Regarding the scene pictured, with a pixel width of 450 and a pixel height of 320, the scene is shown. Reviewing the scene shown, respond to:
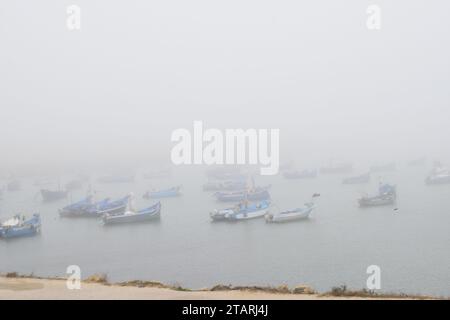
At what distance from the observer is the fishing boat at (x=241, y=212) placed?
37.2 metres

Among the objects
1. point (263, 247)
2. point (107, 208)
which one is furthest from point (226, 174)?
point (263, 247)

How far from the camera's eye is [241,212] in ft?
126

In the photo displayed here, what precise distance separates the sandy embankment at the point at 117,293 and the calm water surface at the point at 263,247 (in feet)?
29.2

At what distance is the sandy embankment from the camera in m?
10.7

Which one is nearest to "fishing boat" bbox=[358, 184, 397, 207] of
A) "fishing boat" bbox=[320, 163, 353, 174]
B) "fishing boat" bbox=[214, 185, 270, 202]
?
"fishing boat" bbox=[214, 185, 270, 202]

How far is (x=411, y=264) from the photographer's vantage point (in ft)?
75.4

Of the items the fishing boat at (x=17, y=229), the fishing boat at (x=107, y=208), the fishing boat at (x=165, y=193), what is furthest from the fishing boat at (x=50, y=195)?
the fishing boat at (x=17, y=229)

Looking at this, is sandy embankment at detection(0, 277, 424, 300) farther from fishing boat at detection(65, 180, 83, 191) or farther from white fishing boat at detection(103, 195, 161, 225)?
fishing boat at detection(65, 180, 83, 191)

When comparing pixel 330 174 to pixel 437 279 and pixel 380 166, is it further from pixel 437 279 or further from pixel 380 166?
pixel 437 279

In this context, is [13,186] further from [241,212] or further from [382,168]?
[382,168]

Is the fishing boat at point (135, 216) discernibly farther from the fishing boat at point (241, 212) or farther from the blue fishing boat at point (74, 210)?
the blue fishing boat at point (74, 210)

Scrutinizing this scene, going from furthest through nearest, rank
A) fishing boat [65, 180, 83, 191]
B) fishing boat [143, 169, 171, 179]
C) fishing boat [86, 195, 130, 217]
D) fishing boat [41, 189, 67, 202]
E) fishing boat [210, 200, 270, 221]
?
fishing boat [143, 169, 171, 179], fishing boat [65, 180, 83, 191], fishing boat [41, 189, 67, 202], fishing boat [86, 195, 130, 217], fishing boat [210, 200, 270, 221]

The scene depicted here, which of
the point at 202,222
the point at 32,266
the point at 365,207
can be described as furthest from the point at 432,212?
the point at 32,266
